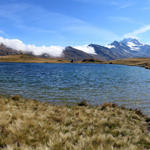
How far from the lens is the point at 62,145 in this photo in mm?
5051

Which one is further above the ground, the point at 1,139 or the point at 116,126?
the point at 1,139

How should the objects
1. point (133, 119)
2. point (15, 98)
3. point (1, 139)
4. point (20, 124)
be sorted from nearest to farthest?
point (1, 139) < point (20, 124) < point (133, 119) < point (15, 98)

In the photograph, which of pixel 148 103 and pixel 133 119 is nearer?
pixel 133 119

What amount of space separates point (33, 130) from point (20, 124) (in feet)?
2.83

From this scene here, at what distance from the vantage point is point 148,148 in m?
5.84

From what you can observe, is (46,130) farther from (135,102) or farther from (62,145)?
(135,102)

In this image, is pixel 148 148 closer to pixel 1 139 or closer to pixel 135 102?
pixel 1 139

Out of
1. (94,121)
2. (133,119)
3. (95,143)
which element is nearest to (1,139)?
(95,143)

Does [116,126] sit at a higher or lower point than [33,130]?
lower

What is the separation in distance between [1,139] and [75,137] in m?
2.77

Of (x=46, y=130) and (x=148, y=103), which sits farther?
(x=148, y=103)

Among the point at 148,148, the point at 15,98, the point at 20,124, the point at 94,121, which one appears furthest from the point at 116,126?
the point at 15,98

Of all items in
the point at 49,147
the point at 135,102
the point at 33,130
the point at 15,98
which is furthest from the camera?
the point at 135,102

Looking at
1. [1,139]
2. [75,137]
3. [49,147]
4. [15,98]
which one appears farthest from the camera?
[15,98]
